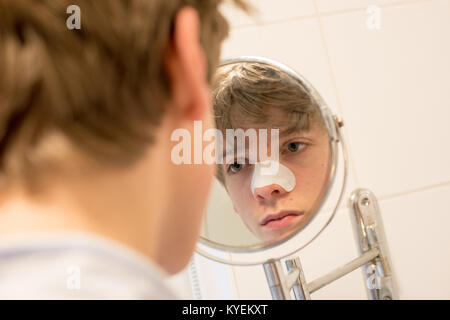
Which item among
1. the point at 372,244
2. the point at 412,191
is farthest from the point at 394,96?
the point at 372,244

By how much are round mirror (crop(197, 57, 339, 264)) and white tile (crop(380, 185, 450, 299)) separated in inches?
11.7

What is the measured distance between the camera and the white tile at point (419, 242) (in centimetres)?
92

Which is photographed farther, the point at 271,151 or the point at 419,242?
the point at 419,242

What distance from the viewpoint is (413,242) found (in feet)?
3.07

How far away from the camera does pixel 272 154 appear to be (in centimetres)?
68

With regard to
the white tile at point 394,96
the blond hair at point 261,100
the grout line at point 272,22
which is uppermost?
the grout line at point 272,22

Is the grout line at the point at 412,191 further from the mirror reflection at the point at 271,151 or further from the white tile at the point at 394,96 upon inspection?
the mirror reflection at the point at 271,151

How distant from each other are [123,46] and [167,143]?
0.08 m

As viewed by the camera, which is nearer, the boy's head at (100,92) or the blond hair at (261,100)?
the boy's head at (100,92)

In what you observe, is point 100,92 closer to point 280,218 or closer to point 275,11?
point 280,218

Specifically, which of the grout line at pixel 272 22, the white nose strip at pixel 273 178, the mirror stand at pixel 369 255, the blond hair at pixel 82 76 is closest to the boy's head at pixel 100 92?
the blond hair at pixel 82 76

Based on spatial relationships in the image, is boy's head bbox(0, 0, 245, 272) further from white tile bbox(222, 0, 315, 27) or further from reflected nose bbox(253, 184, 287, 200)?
white tile bbox(222, 0, 315, 27)

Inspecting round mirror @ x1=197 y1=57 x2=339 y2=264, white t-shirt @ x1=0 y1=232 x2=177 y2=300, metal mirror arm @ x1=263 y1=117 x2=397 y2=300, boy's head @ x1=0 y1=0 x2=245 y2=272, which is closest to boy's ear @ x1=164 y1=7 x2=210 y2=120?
boy's head @ x1=0 y1=0 x2=245 y2=272

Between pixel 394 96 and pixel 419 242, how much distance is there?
256mm
